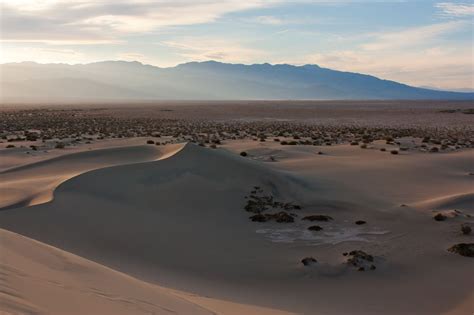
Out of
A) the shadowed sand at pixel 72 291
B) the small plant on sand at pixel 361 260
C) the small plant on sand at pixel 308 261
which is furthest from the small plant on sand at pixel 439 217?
the shadowed sand at pixel 72 291

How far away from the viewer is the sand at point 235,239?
6.99 metres

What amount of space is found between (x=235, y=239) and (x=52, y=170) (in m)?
8.67

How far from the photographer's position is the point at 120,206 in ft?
→ 38.5

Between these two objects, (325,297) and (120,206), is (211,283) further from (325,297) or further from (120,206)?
(120,206)

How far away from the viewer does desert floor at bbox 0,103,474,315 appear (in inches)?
259

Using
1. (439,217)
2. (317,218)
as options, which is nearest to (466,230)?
(439,217)

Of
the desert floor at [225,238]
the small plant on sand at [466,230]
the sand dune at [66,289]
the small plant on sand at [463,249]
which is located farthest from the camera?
the small plant on sand at [466,230]

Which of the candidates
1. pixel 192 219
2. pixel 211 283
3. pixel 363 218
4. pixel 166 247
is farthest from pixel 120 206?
pixel 363 218

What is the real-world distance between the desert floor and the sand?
32 millimetres

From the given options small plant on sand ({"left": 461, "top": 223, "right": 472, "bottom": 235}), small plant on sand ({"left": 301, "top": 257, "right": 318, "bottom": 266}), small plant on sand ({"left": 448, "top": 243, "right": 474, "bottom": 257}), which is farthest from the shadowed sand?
small plant on sand ({"left": 461, "top": 223, "right": 472, "bottom": 235})

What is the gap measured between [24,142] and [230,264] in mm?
21517

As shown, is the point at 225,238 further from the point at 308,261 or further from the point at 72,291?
the point at 72,291

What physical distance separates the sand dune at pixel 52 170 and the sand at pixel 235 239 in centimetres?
22

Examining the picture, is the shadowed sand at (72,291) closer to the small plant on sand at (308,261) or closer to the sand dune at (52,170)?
the small plant on sand at (308,261)
